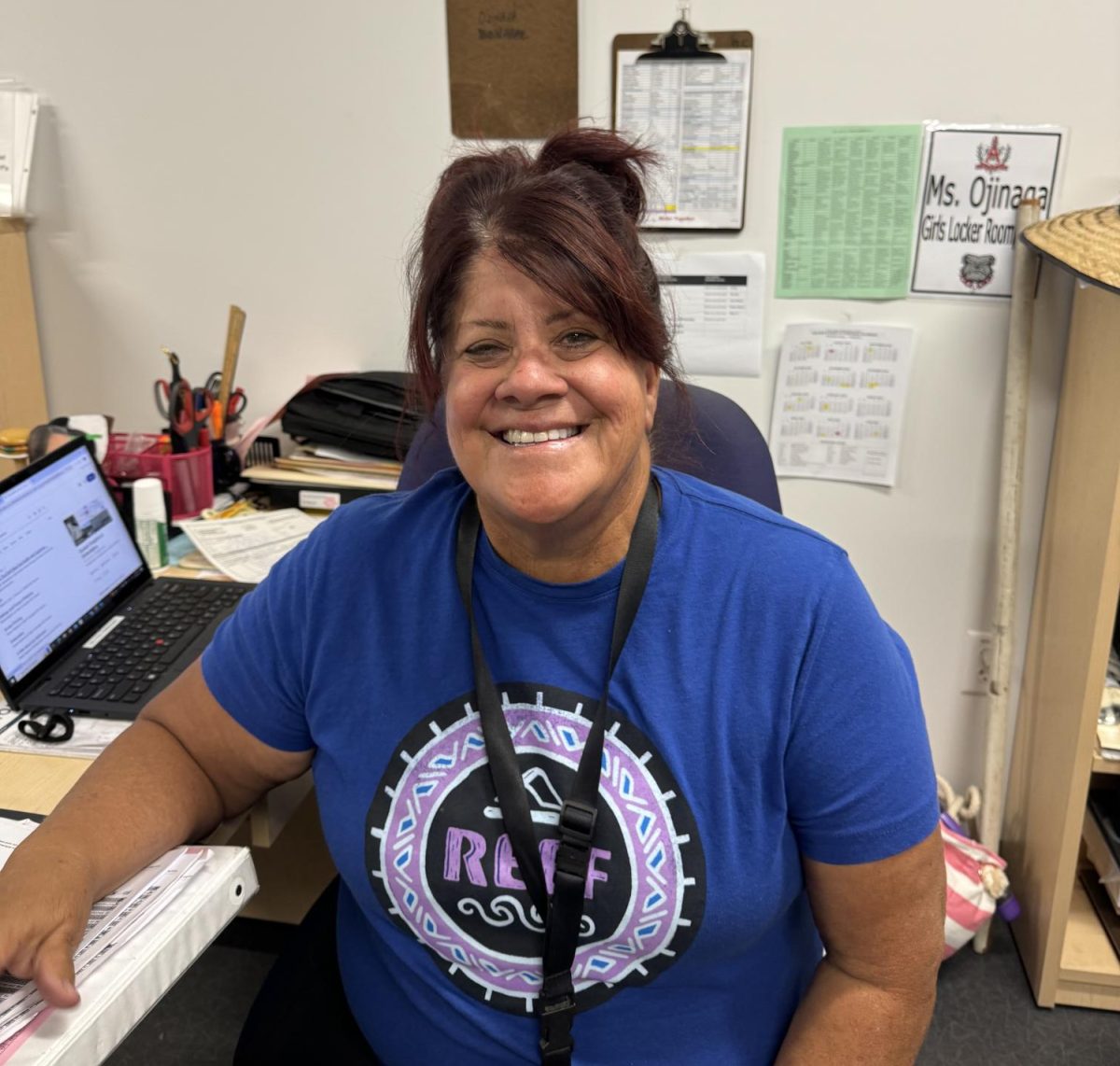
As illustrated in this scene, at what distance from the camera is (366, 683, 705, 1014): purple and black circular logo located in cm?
96

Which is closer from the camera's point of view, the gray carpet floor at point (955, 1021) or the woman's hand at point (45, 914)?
the woman's hand at point (45, 914)

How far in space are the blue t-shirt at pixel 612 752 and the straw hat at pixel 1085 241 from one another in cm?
72

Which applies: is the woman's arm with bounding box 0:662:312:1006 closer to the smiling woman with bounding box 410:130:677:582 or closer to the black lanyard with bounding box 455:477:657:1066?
the black lanyard with bounding box 455:477:657:1066

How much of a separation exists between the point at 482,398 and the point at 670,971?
57 cm

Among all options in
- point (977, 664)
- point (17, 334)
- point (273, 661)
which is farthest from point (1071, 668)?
point (17, 334)

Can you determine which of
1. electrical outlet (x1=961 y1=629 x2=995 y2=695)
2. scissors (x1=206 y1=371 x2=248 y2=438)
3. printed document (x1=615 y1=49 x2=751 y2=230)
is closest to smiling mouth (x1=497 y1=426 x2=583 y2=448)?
printed document (x1=615 y1=49 x2=751 y2=230)

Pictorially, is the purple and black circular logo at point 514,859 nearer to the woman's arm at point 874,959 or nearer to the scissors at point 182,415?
the woman's arm at point 874,959

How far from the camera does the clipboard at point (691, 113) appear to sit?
1.81 meters

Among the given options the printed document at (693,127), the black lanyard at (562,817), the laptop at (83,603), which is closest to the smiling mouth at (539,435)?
the black lanyard at (562,817)

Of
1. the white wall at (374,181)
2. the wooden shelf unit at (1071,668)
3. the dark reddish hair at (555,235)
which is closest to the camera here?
the dark reddish hair at (555,235)

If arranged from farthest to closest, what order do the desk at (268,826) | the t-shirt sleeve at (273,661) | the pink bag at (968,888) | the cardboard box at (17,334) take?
the cardboard box at (17,334) → the pink bag at (968,888) → the desk at (268,826) → the t-shirt sleeve at (273,661)

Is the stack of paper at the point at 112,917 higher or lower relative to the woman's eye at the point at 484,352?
lower

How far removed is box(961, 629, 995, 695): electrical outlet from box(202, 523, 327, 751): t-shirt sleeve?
1.44 metres

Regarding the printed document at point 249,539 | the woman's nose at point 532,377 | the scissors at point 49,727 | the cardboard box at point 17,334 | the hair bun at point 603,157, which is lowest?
the scissors at point 49,727
